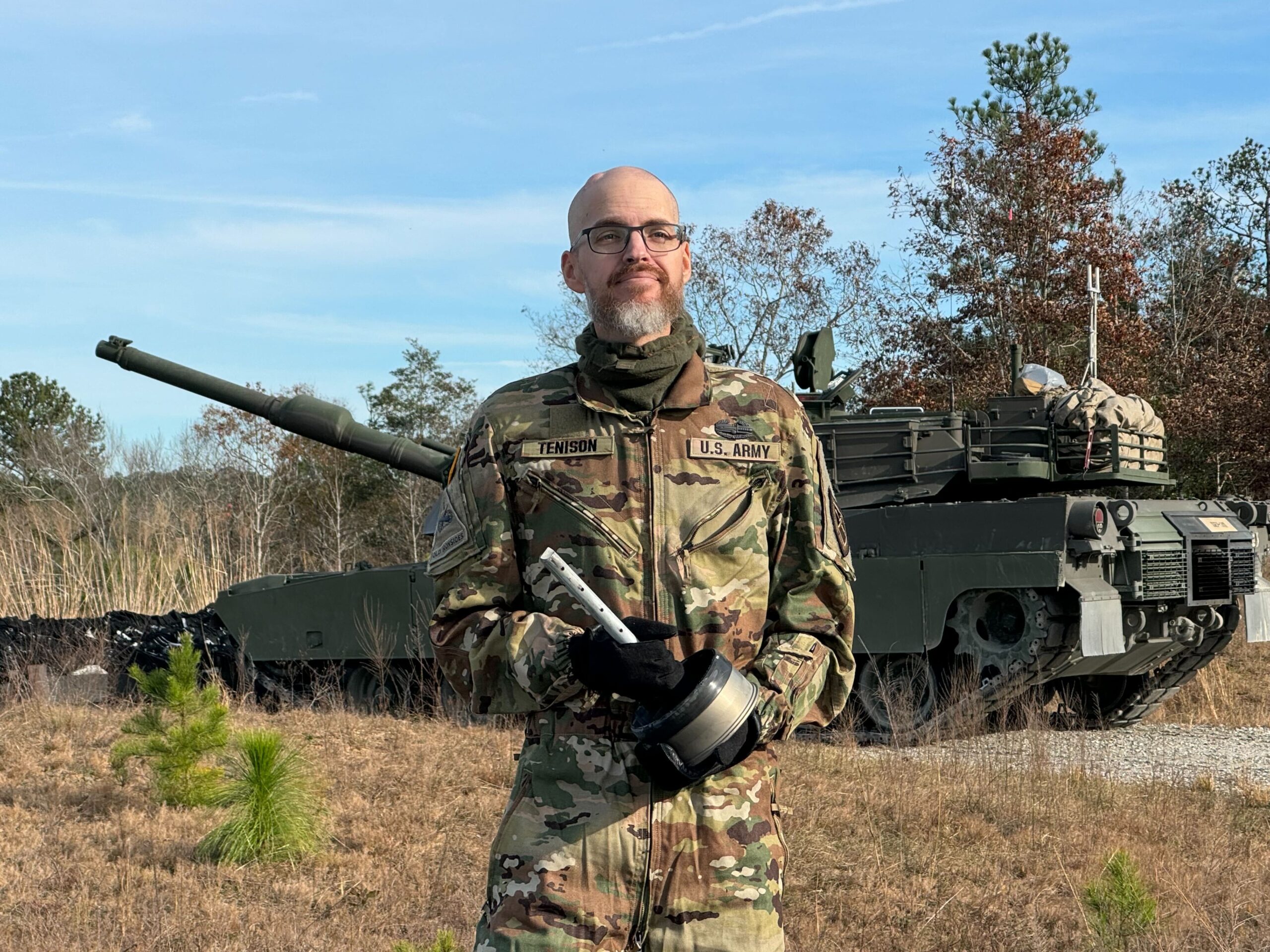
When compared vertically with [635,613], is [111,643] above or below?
below

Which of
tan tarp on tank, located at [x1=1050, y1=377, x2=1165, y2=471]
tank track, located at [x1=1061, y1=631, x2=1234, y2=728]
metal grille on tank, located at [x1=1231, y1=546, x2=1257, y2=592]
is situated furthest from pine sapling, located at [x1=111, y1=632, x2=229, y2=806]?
metal grille on tank, located at [x1=1231, y1=546, x2=1257, y2=592]

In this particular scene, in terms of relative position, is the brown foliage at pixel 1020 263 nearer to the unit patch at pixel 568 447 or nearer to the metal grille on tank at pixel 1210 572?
the metal grille on tank at pixel 1210 572

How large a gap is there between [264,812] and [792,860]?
7.14 feet

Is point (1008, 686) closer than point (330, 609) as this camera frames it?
Yes

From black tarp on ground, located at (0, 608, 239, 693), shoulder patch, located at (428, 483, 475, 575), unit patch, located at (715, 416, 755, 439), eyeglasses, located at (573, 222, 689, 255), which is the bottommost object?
black tarp on ground, located at (0, 608, 239, 693)

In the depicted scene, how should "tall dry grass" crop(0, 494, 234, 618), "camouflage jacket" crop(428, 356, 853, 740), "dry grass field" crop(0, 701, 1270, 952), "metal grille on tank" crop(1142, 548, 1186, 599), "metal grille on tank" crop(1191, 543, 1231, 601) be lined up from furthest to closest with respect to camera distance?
1. "tall dry grass" crop(0, 494, 234, 618)
2. "metal grille on tank" crop(1191, 543, 1231, 601)
3. "metal grille on tank" crop(1142, 548, 1186, 599)
4. "dry grass field" crop(0, 701, 1270, 952)
5. "camouflage jacket" crop(428, 356, 853, 740)

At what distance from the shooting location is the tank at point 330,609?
11547 millimetres

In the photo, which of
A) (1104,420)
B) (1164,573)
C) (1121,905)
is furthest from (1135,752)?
(1121,905)

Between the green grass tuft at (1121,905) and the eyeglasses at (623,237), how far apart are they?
2654 millimetres

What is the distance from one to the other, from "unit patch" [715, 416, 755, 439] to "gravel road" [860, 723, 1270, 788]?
5949 millimetres

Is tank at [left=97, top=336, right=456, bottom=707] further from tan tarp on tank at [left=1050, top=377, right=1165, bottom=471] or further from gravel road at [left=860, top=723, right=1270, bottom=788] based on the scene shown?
tan tarp on tank at [left=1050, top=377, right=1165, bottom=471]

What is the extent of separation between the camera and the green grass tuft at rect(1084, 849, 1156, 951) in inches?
169

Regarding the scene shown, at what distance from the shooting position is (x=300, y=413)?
11.6 m

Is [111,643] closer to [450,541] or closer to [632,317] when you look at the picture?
[450,541]
